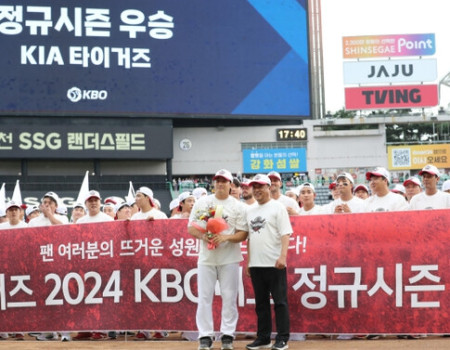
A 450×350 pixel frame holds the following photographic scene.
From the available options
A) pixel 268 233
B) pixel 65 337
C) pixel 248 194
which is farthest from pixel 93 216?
pixel 268 233

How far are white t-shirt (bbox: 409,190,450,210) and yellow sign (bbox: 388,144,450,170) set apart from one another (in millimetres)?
35278

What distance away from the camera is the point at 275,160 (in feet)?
138

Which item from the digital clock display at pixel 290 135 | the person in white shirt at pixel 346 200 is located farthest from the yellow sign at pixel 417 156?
the person in white shirt at pixel 346 200

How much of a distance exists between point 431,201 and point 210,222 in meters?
2.59

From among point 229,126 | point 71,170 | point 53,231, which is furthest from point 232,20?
point 53,231

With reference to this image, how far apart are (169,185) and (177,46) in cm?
618

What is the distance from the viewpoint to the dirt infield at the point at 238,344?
829 centimetres

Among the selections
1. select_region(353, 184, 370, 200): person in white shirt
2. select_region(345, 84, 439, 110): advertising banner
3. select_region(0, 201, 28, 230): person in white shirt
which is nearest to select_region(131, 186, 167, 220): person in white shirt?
select_region(0, 201, 28, 230): person in white shirt

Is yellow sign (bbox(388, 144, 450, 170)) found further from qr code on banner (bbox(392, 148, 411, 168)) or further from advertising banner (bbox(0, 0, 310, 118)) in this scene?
advertising banner (bbox(0, 0, 310, 118))

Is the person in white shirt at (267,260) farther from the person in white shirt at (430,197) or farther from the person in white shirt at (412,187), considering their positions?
the person in white shirt at (412,187)

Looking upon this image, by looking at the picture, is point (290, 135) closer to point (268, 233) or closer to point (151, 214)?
point (151, 214)

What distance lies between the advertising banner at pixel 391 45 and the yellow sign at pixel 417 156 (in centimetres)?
527

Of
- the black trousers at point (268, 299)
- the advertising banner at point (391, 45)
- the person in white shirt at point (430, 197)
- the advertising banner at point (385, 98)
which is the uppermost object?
the advertising banner at point (391, 45)

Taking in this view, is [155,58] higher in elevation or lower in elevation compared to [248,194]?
higher
